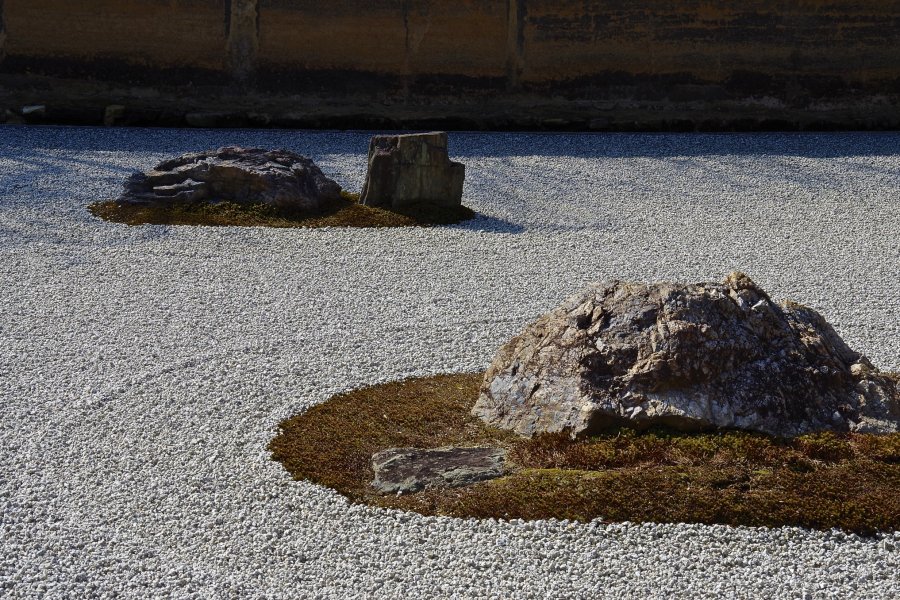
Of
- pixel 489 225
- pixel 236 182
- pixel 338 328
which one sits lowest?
pixel 338 328

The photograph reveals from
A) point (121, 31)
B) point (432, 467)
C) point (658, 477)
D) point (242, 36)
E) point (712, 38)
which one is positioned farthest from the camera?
Answer: point (712, 38)

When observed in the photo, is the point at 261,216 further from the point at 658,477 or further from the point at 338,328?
the point at 658,477

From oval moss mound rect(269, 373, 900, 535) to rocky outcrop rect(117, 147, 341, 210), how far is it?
549cm

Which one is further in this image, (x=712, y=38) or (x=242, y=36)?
(x=712, y=38)

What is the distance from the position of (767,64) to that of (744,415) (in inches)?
431

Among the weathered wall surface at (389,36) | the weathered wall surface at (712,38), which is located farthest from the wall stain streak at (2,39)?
the weathered wall surface at (712,38)

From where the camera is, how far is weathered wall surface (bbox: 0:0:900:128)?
45.4ft

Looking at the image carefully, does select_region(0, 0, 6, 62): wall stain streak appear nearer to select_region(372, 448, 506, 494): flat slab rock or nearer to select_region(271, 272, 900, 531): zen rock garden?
select_region(271, 272, 900, 531): zen rock garden

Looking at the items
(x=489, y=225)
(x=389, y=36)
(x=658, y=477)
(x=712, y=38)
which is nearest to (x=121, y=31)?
(x=389, y=36)

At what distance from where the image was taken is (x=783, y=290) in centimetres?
772

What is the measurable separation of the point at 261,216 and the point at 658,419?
6118mm

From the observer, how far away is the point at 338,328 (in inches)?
262

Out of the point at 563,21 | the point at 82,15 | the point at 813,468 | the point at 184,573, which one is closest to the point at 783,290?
the point at 813,468

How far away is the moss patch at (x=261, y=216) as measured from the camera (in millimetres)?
9664
